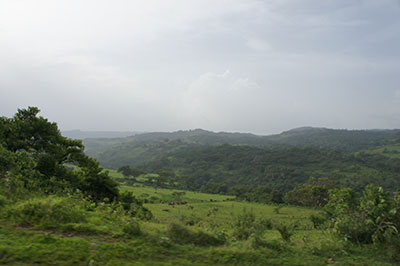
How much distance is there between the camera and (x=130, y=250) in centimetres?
562

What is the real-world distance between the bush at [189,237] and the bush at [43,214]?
2458 millimetres

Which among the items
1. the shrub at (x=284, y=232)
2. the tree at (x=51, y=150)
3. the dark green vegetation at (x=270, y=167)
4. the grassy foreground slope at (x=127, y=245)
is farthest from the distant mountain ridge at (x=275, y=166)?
the grassy foreground slope at (x=127, y=245)

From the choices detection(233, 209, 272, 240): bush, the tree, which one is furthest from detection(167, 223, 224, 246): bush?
the tree

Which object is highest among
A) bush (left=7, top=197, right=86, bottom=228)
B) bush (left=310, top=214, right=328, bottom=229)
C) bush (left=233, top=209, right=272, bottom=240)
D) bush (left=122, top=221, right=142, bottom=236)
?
bush (left=7, top=197, right=86, bottom=228)

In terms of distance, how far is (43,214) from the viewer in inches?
251

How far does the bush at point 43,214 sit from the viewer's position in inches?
243

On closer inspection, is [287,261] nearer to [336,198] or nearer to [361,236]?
[361,236]

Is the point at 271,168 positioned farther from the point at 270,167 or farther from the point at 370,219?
the point at 370,219

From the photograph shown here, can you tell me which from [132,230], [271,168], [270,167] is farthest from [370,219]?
[270,167]

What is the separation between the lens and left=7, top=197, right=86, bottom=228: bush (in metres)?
6.18

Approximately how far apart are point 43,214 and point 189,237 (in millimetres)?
3813

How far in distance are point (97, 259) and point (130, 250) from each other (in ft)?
2.52

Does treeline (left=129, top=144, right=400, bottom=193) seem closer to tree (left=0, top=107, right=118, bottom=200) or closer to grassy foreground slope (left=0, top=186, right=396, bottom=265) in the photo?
tree (left=0, top=107, right=118, bottom=200)

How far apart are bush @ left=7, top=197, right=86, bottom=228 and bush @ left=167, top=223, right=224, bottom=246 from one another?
2.46m
